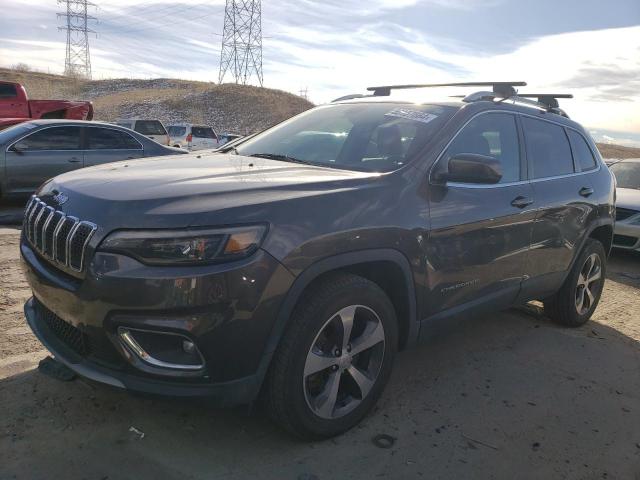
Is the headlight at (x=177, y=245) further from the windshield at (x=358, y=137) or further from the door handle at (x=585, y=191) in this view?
the door handle at (x=585, y=191)

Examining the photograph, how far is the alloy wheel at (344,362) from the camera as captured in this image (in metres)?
2.66

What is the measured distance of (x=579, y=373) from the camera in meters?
3.90

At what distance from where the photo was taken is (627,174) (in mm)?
9383

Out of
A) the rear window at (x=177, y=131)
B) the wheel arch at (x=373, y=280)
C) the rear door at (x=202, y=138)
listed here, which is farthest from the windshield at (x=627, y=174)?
the rear window at (x=177, y=131)

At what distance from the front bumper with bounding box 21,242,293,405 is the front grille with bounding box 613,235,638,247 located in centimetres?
696

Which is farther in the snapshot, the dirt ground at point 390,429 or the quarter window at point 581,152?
the quarter window at point 581,152

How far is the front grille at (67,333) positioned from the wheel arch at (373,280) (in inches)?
Answer: 31.6

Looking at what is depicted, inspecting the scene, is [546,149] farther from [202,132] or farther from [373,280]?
[202,132]

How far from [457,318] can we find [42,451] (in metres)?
2.33

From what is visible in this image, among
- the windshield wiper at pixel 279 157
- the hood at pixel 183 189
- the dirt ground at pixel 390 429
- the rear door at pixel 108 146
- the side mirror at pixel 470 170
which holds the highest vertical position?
the side mirror at pixel 470 170

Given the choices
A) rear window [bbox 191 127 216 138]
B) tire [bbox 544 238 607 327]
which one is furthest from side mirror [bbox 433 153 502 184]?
rear window [bbox 191 127 216 138]

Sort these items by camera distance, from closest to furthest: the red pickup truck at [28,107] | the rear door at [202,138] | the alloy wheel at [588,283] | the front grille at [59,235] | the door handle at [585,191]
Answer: the front grille at [59,235] < the door handle at [585,191] < the alloy wheel at [588,283] < the red pickup truck at [28,107] < the rear door at [202,138]

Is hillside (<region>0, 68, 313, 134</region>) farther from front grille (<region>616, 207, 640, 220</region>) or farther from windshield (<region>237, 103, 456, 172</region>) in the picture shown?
windshield (<region>237, 103, 456, 172</region>)

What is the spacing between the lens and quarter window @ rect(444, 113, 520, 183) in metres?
3.43
